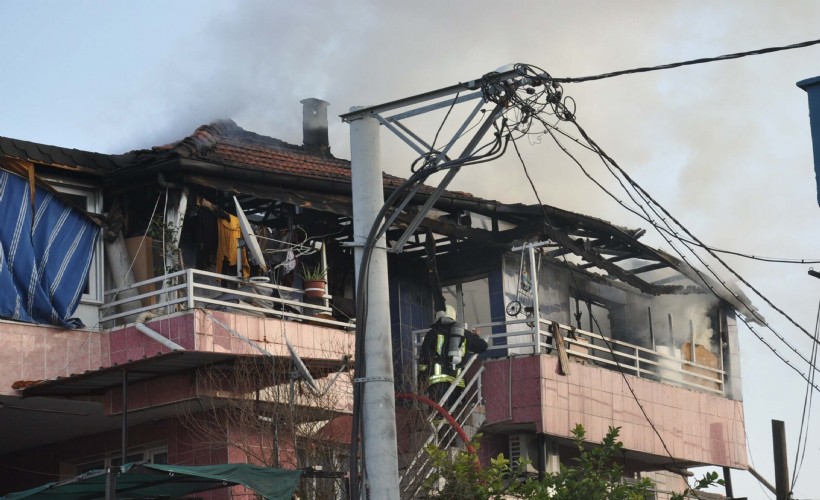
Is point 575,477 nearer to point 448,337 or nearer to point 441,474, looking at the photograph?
point 441,474

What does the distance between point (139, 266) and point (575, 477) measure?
7150mm

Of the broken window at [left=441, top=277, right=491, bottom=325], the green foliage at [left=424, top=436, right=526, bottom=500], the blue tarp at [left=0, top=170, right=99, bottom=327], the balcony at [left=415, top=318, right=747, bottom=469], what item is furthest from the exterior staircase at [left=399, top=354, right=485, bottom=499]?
the blue tarp at [left=0, top=170, right=99, bottom=327]

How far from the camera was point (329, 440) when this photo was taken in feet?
60.3

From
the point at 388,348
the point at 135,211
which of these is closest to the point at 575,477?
the point at 388,348

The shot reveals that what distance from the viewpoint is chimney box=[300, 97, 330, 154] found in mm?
27547

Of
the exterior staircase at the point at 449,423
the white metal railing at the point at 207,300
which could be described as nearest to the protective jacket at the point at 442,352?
the exterior staircase at the point at 449,423

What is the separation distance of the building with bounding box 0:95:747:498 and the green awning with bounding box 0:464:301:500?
663 mm

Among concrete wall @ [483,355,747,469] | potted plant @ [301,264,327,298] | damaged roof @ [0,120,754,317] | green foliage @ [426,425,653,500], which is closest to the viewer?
green foliage @ [426,425,653,500]

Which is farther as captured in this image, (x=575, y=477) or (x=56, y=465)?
(x=56, y=465)

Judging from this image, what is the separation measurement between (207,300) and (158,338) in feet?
2.68

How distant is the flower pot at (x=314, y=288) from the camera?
21562 millimetres

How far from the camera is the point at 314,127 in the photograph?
91.0ft

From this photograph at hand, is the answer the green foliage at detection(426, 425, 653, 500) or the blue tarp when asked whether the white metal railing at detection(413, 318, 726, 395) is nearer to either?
the green foliage at detection(426, 425, 653, 500)

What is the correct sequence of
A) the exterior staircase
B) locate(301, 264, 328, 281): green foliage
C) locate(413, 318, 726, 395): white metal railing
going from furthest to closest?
locate(413, 318, 726, 395): white metal railing, locate(301, 264, 328, 281): green foliage, the exterior staircase
